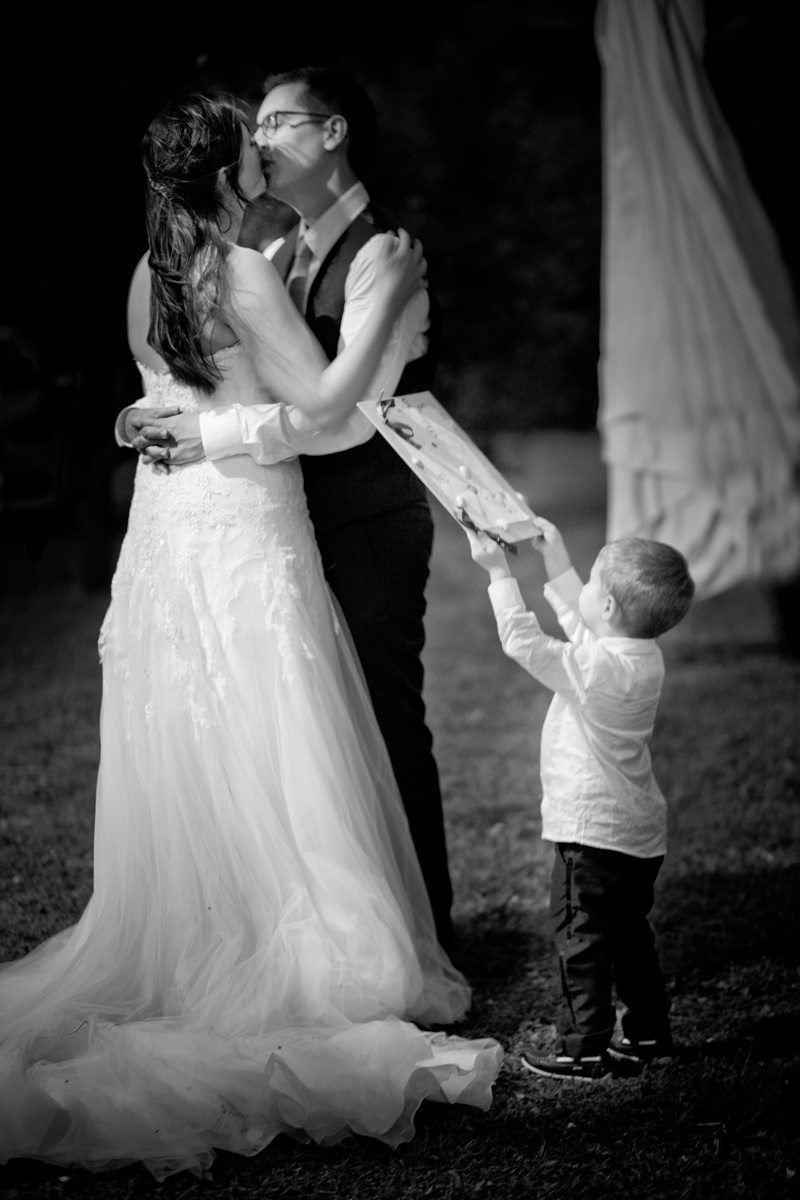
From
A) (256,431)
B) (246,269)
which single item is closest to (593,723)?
(256,431)

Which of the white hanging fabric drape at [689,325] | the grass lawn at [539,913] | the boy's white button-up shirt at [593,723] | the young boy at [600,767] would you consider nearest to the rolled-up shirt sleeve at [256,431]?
the young boy at [600,767]

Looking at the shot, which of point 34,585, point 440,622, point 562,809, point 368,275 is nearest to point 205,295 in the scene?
point 368,275

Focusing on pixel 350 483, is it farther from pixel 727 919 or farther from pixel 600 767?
pixel 727 919

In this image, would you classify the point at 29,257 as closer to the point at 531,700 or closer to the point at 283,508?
the point at 531,700

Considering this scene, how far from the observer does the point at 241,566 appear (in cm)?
297

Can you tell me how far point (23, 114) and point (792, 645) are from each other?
543 cm

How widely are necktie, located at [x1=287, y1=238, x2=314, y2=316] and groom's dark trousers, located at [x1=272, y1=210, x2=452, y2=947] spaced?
2cm

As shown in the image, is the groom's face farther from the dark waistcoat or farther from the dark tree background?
the dark tree background

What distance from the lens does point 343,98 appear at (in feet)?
10.6

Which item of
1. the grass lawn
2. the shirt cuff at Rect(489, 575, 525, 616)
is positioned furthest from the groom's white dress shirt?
the grass lawn

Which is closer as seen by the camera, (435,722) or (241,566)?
(241,566)

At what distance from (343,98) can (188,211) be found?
66 cm

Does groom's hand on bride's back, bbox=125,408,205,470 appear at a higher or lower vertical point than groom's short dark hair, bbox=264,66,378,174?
lower

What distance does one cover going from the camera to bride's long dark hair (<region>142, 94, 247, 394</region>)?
281 centimetres
